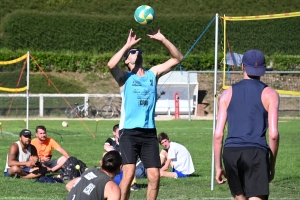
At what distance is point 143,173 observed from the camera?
12250 mm

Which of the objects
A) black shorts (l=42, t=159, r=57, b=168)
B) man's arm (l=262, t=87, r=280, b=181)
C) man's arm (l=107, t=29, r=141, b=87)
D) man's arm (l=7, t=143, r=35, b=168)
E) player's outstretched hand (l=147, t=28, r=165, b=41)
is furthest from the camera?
black shorts (l=42, t=159, r=57, b=168)

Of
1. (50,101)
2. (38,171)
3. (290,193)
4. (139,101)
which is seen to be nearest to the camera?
(139,101)

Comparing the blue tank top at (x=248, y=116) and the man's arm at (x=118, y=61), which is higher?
the man's arm at (x=118, y=61)

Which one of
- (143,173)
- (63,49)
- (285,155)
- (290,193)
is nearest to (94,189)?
(290,193)

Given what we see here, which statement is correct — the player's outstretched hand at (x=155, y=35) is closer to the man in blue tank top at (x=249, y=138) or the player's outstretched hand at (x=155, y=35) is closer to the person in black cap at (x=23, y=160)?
the man in blue tank top at (x=249, y=138)

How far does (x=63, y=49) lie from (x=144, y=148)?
113 ft

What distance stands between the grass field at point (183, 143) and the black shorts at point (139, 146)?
1.80 meters

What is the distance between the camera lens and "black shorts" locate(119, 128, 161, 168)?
25.9 feet

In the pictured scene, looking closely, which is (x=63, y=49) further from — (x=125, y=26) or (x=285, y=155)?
(x=285, y=155)

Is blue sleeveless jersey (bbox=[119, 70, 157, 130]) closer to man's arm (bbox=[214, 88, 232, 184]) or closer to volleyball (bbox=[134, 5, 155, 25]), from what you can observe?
volleyball (bbox=[134, 5, 155, 25])

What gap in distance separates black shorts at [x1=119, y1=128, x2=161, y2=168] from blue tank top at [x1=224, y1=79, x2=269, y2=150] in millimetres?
2117

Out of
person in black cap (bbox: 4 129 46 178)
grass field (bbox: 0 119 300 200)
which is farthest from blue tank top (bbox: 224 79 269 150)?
person in black cap (bbox: 4 129 46 178)

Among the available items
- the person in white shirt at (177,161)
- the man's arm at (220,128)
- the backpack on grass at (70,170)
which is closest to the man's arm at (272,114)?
the man's arm at (220,128)

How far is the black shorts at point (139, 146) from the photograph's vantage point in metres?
7.89
